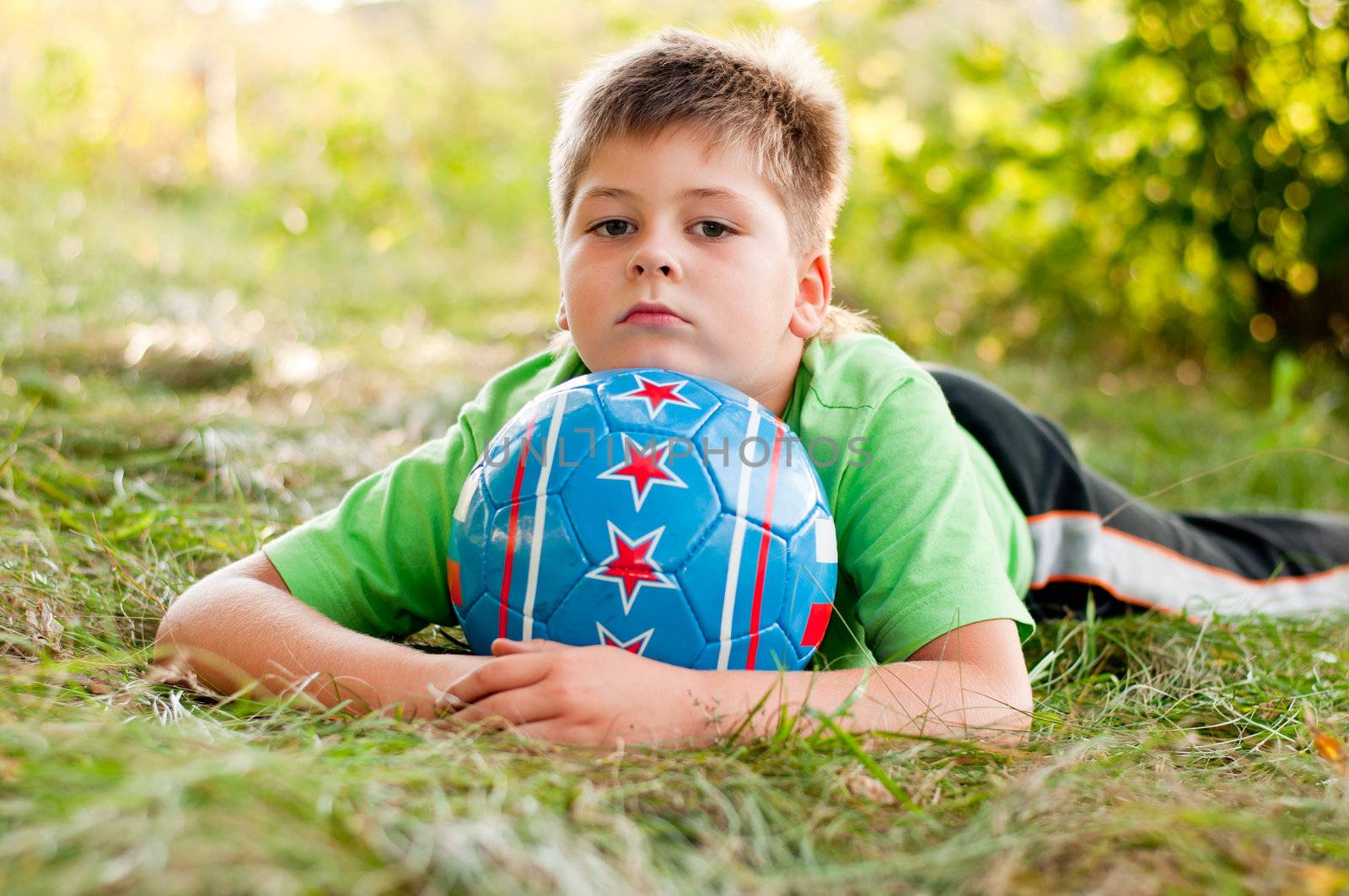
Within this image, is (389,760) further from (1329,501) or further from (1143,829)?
(1329,501)

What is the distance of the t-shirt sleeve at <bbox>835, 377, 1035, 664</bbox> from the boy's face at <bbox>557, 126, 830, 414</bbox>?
0.32 m

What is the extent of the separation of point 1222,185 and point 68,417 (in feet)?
20.3

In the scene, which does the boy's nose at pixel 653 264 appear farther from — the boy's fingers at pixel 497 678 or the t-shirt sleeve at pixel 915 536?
the boy's fingers at pixel 497 678

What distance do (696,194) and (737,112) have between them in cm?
23

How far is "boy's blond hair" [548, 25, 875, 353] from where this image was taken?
2318 millimetres

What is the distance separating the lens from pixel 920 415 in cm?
227

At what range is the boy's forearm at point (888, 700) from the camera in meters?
1.87

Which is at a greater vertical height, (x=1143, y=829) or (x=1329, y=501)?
(x=1143, y=829)

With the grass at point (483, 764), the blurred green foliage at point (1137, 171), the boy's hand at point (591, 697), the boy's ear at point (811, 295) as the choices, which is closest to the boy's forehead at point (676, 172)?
the boy's ear at point (811, 295)

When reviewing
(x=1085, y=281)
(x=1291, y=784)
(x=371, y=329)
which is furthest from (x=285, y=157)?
(x=1291, y=784)

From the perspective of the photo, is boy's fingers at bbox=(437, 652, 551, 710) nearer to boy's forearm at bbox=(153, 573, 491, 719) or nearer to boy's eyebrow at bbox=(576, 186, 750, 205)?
boy's forearm at bbox=(153, 573, 491, 719)

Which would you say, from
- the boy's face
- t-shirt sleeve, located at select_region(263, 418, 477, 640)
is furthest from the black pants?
t-shirt sleeve, located at select_region(263, 418, 477, 640)

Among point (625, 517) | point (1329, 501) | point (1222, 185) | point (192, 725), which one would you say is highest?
point (1222, 185)

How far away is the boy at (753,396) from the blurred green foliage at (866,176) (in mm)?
2651
